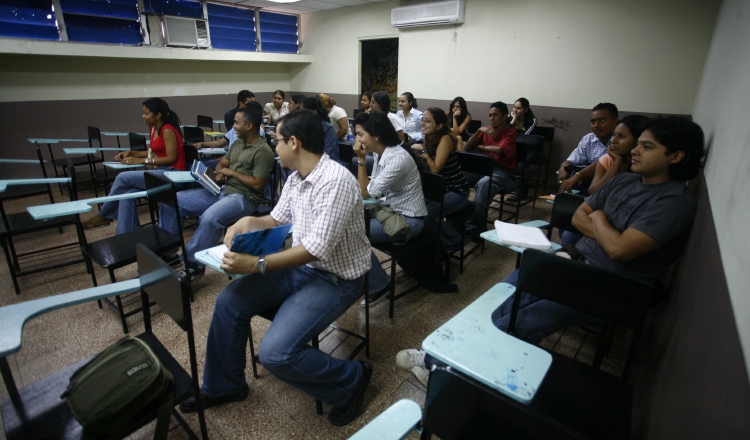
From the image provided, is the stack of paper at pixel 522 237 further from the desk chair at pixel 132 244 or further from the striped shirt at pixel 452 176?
the desk chair at pixel 132 244

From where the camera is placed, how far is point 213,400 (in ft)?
5.50

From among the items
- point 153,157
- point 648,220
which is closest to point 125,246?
point 153,157

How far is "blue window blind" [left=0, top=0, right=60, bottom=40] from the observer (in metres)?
4.53

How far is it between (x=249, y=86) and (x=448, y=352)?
24.8ft

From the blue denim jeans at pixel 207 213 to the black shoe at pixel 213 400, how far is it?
3.31 ft

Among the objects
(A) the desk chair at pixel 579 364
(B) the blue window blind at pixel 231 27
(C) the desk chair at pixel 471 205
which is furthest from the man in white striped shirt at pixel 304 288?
(B) the blue window blind at pixel 231 27

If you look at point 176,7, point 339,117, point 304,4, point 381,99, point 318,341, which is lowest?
point 318,341

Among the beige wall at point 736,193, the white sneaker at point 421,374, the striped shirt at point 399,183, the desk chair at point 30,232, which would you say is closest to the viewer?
the beige wall at point 736,193

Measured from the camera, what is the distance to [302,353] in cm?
146

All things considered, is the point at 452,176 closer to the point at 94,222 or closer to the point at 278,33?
the point at 94,222

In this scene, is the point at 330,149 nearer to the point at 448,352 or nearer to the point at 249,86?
the point at 448,352

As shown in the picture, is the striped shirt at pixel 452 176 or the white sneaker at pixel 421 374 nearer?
the white sneaker at pixel 421 374

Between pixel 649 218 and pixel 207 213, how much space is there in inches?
97.4

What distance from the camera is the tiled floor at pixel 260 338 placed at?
1.66 m
